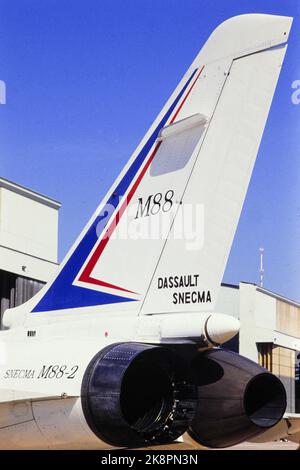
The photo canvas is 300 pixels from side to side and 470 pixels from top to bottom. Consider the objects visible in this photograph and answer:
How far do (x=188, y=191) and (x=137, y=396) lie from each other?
5.47ft

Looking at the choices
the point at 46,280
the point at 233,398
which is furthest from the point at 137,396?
the point at 46,280

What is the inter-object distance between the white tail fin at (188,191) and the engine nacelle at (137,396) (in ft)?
1.96

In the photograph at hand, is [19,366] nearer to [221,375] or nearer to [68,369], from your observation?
[68,369]

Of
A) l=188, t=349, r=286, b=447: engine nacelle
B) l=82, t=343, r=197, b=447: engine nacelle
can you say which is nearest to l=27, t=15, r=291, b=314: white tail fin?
l=188, t=349, r=286, b=447: engine nacelle

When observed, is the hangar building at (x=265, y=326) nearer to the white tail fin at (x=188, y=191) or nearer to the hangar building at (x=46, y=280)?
the hangar building at (x=46, y=280)

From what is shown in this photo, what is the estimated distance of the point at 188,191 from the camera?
6.55 m

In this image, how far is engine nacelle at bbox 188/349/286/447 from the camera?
611 centimetres

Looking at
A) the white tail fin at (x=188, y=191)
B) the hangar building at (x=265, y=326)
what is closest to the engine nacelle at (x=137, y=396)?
the white tail fin at (x=188, y=191)

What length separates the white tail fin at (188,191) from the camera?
6379 mm

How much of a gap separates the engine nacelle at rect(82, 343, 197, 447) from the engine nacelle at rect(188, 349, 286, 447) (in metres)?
0.18

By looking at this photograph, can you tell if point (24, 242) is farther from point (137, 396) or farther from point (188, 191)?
point (137, 396)

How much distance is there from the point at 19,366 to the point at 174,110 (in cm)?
243
